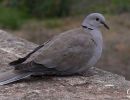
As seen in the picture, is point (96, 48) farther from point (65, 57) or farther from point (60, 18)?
point (60, 18)

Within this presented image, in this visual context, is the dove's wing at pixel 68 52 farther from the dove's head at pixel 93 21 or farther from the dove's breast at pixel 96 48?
the dove's head at pixel 93 21

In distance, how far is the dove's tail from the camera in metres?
5.38

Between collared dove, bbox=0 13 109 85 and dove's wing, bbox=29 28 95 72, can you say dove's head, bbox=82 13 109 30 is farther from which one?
dove's wing, bbox=29 28 95 72

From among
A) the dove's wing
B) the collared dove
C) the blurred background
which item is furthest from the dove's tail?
the blurred background

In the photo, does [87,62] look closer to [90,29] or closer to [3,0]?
[90,29]

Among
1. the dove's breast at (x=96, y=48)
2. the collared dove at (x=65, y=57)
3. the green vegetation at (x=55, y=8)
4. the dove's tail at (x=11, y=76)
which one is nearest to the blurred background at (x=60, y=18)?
the green vegetation at (x=55, y=8)

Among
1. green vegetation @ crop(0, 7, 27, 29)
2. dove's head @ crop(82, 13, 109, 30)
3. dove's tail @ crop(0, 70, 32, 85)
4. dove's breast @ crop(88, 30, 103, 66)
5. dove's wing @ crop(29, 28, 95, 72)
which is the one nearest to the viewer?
dove's tail @ crop(0, 70, 32, 85)

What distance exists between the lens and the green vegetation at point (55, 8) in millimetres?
13141

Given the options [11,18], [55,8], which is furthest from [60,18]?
[11,18]

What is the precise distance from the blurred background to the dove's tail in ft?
17.4

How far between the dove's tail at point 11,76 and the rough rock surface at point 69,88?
0.15 ft

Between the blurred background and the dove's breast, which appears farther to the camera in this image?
the blurred background

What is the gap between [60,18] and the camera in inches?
516

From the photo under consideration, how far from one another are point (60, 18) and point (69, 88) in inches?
312
